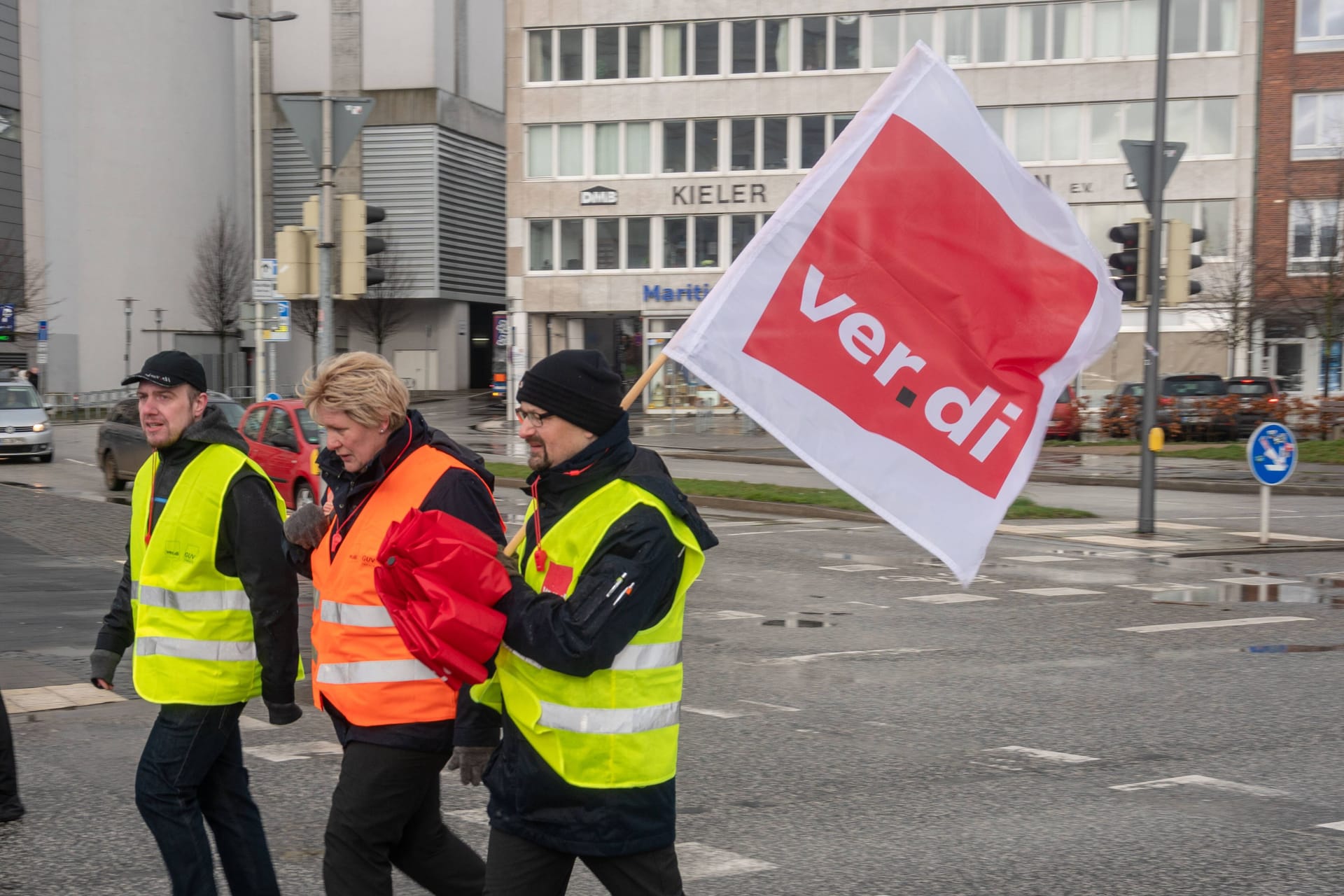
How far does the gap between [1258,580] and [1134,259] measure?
515 cm

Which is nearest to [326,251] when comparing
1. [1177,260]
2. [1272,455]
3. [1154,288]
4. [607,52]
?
[1177,260]

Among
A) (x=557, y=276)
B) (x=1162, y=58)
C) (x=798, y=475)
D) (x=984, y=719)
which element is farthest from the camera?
(x=557, y=276)

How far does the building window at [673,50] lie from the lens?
53.9 meters

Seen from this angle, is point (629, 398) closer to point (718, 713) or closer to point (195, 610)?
point (195, 610)

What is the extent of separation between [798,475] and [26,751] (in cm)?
2187

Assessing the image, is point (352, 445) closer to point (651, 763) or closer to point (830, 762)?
point (651, 763)

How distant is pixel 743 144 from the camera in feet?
176

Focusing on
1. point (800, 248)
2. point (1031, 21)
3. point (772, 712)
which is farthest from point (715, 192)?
point (800, 248)

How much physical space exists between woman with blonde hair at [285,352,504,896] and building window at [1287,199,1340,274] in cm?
4532

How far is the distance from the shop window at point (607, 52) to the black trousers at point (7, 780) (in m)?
50.7

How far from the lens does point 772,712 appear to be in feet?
26.3

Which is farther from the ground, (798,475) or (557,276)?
(557,276)

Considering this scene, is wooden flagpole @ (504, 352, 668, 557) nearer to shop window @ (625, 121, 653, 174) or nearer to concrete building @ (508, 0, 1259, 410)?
concrete building @ (508, 0, 1259, 410)

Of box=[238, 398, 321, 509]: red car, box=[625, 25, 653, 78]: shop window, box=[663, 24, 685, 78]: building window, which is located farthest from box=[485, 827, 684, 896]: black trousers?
box=[625, 25, 653, 78]: shop window
